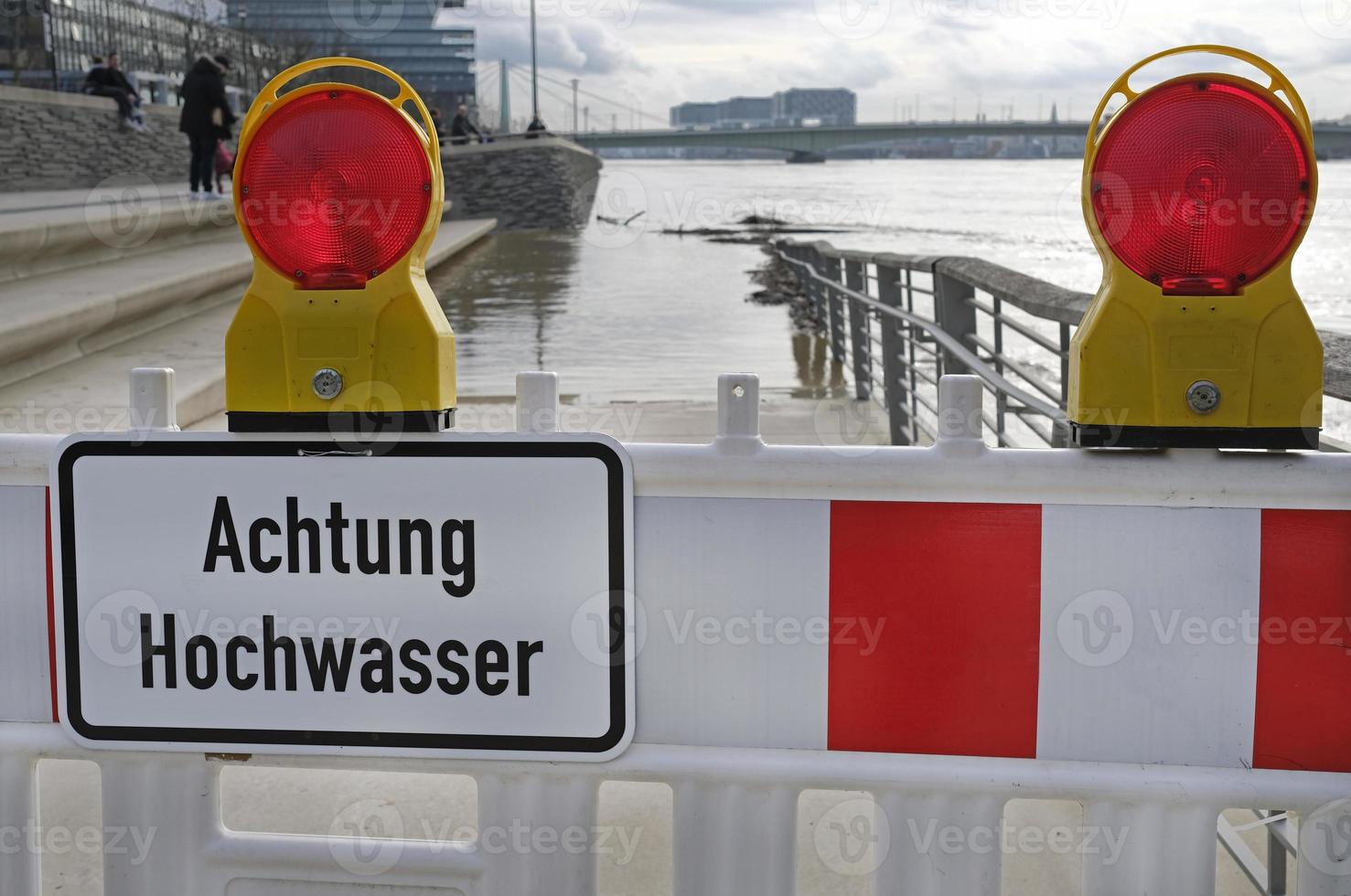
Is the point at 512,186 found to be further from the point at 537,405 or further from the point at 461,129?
the point at 537,405

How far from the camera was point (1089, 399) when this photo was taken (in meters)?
1.59

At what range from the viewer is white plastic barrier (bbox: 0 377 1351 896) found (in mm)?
1588

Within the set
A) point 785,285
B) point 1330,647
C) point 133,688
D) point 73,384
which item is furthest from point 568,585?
point 785,285

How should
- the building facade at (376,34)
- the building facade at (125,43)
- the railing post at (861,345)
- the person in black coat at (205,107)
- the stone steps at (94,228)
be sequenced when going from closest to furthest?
the railing post at (861,345) → the stone steps at (94,228) → the person in black coat at (205,107) → the building facade at (125,43) → the building facade at (376,34)

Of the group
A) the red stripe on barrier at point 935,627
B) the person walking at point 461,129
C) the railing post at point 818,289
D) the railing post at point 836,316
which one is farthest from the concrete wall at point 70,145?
the red stripe on barrier at point 935,627

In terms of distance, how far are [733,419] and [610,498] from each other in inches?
7.0

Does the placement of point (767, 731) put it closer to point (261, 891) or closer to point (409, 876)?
point (409, 876)

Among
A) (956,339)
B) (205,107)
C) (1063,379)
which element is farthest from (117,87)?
(1063,379)

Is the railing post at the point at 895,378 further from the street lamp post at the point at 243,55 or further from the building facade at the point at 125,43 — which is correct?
the street lamp post at the point at 243,55

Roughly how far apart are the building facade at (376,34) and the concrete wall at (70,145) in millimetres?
13214

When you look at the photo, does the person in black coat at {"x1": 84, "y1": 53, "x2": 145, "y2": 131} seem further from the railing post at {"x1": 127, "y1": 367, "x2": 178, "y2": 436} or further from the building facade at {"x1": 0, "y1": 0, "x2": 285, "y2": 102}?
the railing post at {"x1": 127, "y1": 367, "x2": 178, "y2": 436}

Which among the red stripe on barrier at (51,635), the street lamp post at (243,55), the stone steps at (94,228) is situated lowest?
the red stripe on barrier at (51,635)

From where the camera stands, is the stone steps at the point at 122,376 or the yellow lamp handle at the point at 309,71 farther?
the stone steps at the point at 122,376

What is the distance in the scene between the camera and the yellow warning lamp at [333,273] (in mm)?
1602
